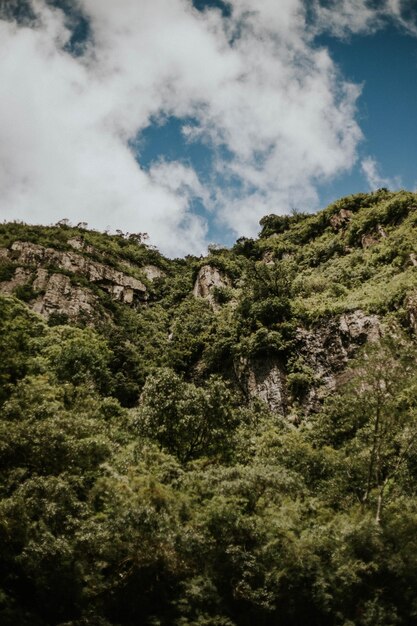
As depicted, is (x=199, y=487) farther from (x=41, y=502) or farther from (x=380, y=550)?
(x=380, y=550)

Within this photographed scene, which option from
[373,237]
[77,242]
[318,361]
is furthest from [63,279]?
[373,237]

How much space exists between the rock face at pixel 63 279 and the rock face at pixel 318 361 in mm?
26050

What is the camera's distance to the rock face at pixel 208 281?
5850 cm

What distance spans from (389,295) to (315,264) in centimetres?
1969

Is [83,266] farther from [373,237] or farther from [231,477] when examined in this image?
[231,477]

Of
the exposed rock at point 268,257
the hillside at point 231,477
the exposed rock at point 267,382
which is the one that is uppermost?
the exposed rock at point 268,257

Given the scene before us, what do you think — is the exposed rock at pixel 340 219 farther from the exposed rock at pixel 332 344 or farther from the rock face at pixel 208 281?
the exposed rock at pixel 332 344

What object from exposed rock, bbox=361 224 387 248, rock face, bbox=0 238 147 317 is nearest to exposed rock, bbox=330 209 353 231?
exposed rock, bbox=361 224 387 248

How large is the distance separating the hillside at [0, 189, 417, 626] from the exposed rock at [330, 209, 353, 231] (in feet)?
55.6

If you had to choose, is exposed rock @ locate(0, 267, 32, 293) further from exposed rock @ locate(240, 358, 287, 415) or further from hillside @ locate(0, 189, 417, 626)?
exposed rock @ locate(240, 358, 287, 415)

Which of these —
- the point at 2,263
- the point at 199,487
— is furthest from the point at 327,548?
the point at 2,263

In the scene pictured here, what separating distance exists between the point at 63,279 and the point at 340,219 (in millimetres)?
35631

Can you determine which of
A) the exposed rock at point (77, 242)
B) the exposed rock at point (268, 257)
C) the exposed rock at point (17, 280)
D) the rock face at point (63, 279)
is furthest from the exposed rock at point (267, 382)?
the exposed rock at point (77, 242)

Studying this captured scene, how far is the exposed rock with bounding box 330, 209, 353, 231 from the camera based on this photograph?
57375mm
